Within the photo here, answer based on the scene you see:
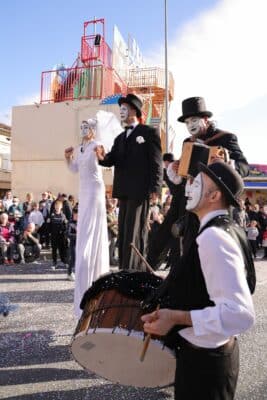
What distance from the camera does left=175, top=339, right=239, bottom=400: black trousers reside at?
5.68 feet

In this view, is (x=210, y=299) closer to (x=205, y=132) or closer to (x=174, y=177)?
(x=205, y=132)

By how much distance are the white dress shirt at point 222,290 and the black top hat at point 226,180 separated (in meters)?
0.20

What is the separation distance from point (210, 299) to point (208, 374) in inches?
12.5

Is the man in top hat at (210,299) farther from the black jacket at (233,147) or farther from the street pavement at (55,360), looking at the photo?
the black jacket at (233,147)

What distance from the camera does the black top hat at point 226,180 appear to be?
1.80 m

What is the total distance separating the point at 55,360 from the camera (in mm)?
3523

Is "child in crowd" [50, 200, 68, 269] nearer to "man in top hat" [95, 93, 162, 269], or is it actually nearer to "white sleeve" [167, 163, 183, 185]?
"man in top hat" [95, 93, 162, 269]

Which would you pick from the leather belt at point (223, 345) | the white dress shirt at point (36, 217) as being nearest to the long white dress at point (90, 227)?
the leather belt at point (223, 345)

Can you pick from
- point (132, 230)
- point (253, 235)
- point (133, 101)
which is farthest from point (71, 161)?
point (253, 235)

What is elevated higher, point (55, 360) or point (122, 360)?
point (122, 360)

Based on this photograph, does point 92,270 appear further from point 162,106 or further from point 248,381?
point 162,106

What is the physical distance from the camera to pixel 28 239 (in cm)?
1075

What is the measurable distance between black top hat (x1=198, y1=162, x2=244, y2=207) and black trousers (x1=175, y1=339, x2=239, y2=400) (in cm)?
62

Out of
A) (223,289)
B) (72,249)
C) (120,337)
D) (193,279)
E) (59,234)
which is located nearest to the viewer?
(223,289)
